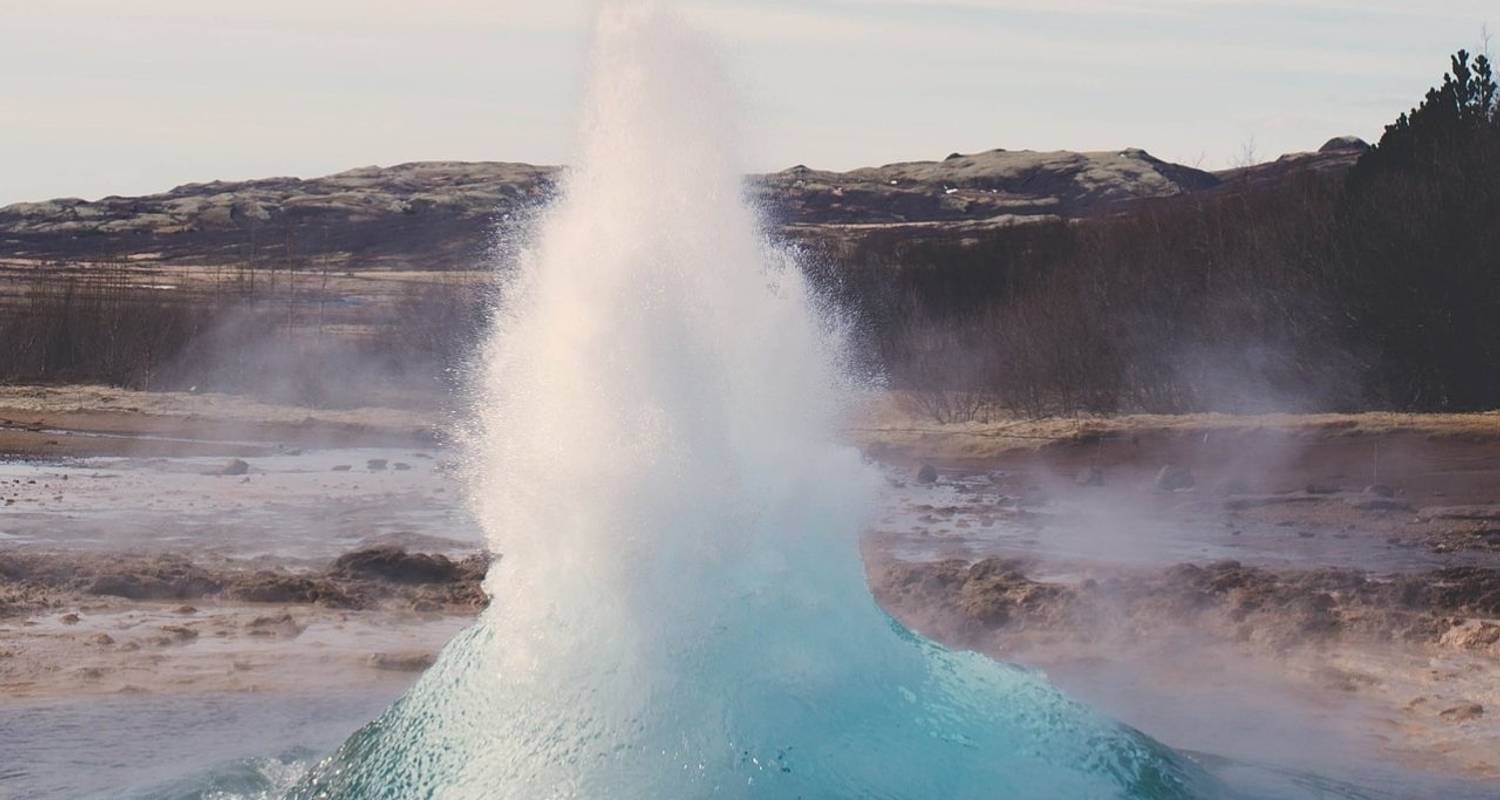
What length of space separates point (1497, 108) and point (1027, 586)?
2441 cm

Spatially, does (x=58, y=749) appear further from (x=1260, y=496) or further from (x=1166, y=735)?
(x=1260, y=496)

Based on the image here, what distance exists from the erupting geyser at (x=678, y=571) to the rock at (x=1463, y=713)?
3.05 meters

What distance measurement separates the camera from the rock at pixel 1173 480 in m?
21.6

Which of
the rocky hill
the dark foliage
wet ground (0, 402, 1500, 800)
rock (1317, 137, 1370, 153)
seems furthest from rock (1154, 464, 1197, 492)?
rock (1317, 137, 1370, 153)

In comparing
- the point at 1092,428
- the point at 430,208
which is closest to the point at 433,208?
the point at 430,208

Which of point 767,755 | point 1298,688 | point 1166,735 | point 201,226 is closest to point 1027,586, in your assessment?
point 1298,688

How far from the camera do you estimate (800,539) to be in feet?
23.2

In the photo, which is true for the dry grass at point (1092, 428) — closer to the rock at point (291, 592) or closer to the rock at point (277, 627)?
the rock at point (291, 592)

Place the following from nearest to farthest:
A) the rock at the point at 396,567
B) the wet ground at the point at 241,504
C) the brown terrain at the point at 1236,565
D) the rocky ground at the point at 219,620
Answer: the brown terrain at the point at 1236,565 → the rocky ground at the point at 219,620 → the rock at the point at 396,567 → the wet ground at the point at 241,504

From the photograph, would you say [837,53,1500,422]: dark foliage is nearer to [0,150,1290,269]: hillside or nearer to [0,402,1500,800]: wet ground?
[0,402,1500,800]: wet ground

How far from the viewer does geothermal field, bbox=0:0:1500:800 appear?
6.88 metres

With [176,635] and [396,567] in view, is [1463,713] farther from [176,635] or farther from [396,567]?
[396,567]

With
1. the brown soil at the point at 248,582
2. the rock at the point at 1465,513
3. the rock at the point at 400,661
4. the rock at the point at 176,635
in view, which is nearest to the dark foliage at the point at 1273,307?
the rock at the point at 1465,513

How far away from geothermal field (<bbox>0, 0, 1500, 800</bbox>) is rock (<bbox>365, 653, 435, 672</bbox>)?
0.12 ft
